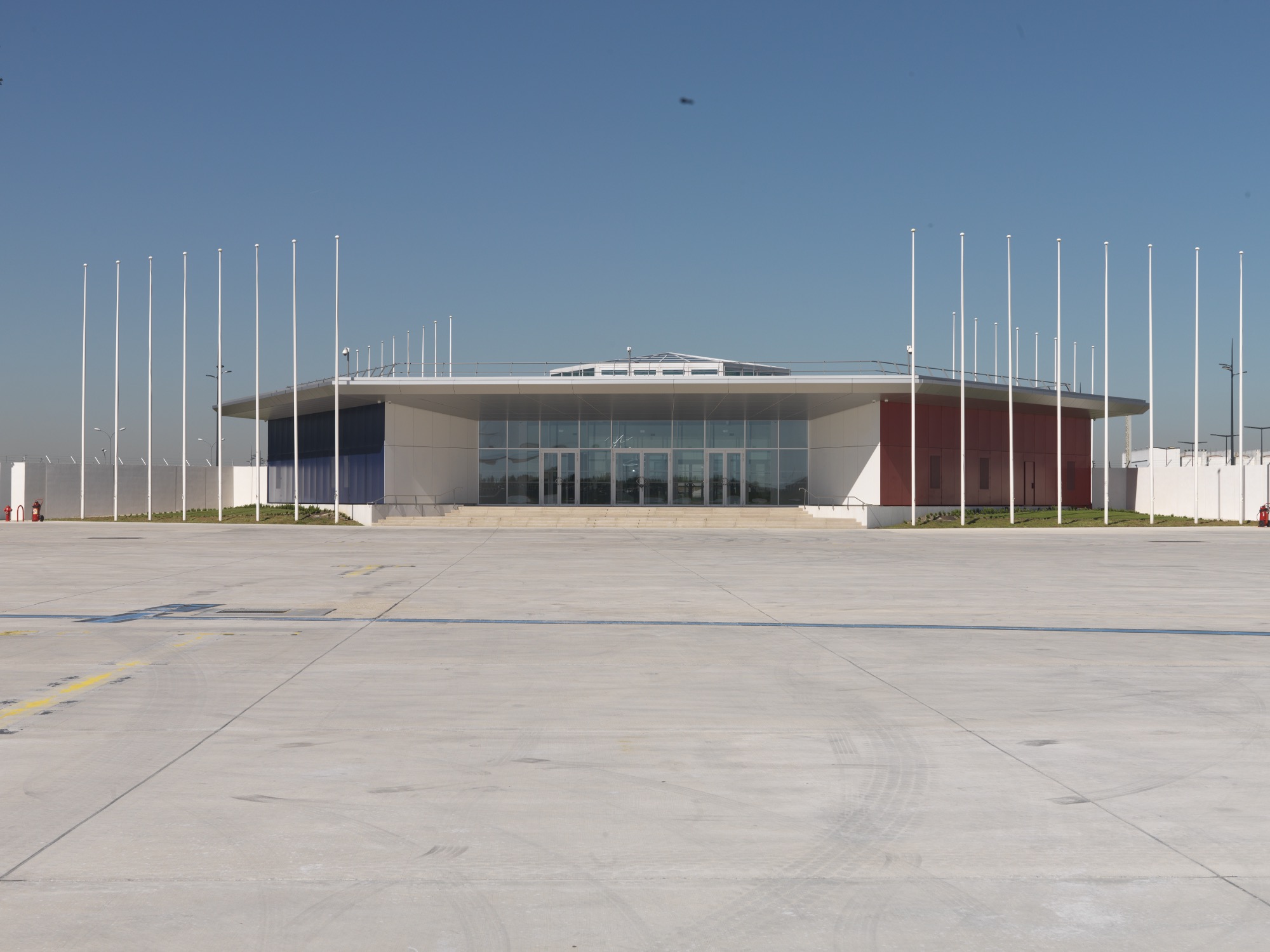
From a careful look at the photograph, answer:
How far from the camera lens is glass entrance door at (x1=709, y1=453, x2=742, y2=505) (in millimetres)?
59062

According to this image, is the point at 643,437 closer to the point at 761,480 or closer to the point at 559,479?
the point at 559,479

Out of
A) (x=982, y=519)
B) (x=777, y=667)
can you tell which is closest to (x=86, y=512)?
(x=982, y=519)

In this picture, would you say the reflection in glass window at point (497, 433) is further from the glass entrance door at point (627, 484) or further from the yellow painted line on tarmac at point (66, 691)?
the yellow painted line on tarmac at point (66, 691)

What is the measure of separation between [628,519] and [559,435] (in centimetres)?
1063

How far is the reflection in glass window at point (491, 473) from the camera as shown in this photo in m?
60.1

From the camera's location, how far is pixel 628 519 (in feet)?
167

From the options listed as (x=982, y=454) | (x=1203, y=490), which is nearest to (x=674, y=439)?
(x=982, y=454)

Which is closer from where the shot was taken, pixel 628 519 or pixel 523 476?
pixel 628 519

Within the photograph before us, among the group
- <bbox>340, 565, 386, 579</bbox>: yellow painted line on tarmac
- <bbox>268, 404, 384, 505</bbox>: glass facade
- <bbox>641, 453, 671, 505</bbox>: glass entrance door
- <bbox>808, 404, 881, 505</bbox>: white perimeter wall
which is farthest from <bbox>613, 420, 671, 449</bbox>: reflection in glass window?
<bbox>340, 565, 386, 579</bbox>: yellow painted line on tarmac

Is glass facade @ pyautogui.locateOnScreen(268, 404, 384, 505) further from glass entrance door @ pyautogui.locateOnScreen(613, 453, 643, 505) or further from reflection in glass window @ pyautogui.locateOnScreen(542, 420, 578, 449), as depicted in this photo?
glass entrance door @ pyautogui.locateOnScreen(613, 453, 643, 505)

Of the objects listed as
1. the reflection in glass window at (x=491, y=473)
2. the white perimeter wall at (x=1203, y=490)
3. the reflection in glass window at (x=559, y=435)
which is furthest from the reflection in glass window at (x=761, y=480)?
the white perimeter wall at (x=1203, y=490)

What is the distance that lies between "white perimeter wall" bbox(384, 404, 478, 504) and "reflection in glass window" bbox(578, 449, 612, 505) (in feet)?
19.4

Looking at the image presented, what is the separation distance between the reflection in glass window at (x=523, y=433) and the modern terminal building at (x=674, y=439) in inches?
3.0

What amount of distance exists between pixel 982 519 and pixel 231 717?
45.9m
